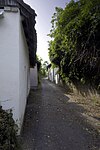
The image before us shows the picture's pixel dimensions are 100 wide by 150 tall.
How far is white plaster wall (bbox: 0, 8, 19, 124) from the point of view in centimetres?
530

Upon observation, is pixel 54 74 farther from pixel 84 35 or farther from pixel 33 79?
pixel 84 35

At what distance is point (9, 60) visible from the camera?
5309 millimetres

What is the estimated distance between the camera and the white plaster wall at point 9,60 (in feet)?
17.4

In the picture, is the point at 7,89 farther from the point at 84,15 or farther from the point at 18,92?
the point at 84,15

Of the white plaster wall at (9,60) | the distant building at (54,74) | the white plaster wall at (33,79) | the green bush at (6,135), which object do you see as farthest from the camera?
the white plaster wall at (33,79)

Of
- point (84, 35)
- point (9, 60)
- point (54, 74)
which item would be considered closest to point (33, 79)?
point (54, 74)

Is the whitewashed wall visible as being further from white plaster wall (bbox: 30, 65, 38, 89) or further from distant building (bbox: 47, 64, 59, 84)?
white plaster wall (bbox: 30, 65, 38, 89)

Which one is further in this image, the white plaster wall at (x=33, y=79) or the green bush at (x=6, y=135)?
the white plaster wall at (x=33, y=79)

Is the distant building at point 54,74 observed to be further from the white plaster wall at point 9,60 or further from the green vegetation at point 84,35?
the white plaster wall at point 9,60

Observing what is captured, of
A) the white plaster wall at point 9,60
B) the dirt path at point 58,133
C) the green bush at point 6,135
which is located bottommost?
the dirt path at point 58,133

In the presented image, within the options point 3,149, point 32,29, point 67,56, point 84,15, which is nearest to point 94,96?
point 67,56

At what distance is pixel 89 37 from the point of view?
8.95 meters

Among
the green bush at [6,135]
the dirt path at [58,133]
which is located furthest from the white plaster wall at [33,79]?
the green bush at [6,135]

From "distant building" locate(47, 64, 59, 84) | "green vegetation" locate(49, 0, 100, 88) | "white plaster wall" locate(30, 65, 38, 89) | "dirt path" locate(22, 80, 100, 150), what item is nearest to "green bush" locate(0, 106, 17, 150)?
"dirt path" locate(22, 80, 100, 150)
